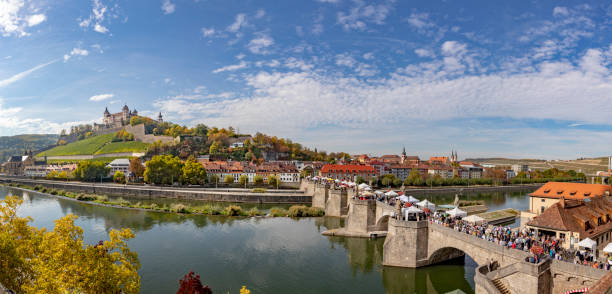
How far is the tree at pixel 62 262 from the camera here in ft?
35.9

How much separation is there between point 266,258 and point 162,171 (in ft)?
192

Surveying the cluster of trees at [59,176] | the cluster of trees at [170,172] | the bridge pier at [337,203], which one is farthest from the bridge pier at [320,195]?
the cluster of trees at [59,176]

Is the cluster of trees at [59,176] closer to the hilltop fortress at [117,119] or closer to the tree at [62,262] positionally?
the hilltop fortress at [117,119]

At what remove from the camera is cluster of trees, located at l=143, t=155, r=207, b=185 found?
253 feet

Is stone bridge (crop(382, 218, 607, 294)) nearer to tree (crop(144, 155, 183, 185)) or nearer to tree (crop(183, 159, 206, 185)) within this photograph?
tree (crop(183, 159, 206, 185))

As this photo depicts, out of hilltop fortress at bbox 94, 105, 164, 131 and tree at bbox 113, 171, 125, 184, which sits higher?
hilltop fortress at bbox 94, 105, 164, 131

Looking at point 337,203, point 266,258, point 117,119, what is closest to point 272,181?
point 337,203

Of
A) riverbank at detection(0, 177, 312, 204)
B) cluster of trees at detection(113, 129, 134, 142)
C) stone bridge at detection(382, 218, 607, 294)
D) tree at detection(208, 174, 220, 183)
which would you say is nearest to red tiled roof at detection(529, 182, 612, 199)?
stone bridge at detection(382, 218, 607, 294)

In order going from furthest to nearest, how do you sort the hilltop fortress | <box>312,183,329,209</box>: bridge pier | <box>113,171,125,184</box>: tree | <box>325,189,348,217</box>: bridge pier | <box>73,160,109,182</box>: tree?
1. the hilltop fortress
2. <box>73,160,109,182</box>: tree
3. <box>113,171,125,184</box>: tree
4. <box>312,183,329,209</box>: bridge pier
5. <box>325,189,348,217</box>: bridge pier

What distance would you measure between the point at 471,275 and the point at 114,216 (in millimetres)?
44011

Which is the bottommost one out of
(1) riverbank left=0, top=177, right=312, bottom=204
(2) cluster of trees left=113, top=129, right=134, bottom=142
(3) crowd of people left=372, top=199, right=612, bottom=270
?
(1) riverbank left=0, top=177, right=312, bottom=204

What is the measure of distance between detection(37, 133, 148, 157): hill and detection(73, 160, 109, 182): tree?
1242 inches

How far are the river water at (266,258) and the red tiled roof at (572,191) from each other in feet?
54.8

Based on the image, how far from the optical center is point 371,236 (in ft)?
109
